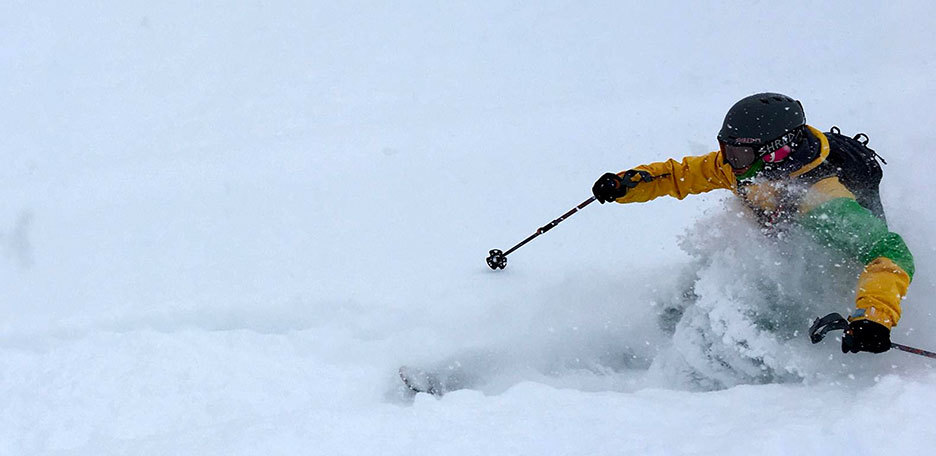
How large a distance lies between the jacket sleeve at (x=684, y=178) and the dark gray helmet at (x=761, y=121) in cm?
48

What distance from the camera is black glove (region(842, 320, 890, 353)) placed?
3.23 metres

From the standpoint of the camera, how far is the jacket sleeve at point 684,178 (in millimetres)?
4488

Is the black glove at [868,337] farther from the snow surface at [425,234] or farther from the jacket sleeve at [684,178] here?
the jacket sleeve at [684,178]

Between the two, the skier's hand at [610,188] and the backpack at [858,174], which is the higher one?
the backpack at [858,174]

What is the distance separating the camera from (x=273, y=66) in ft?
29.8

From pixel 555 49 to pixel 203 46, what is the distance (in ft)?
15.3

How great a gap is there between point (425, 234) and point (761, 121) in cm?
298

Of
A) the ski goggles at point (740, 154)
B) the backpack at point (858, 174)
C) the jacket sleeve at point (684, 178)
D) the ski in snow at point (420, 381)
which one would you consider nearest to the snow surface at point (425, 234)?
the ski in snow at point (420, 381)

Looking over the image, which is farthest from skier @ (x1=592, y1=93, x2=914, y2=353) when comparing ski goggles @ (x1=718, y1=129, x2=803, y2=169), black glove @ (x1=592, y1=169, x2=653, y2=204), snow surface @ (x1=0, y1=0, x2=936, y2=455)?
black glove @ (x1=592, y1=169, x2=653, y2=204)

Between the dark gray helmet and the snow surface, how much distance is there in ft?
2.33

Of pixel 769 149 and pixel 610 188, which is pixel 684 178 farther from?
pixel 769 149

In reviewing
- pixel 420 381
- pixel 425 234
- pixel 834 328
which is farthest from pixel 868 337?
pixel 425 234

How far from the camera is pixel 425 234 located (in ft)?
19.7

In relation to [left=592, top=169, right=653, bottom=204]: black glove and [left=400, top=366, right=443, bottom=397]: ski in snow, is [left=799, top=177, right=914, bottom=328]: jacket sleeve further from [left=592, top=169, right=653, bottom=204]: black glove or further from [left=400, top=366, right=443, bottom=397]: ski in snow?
[left=400, top=366, right=443, bottom=397]: ski in snow
